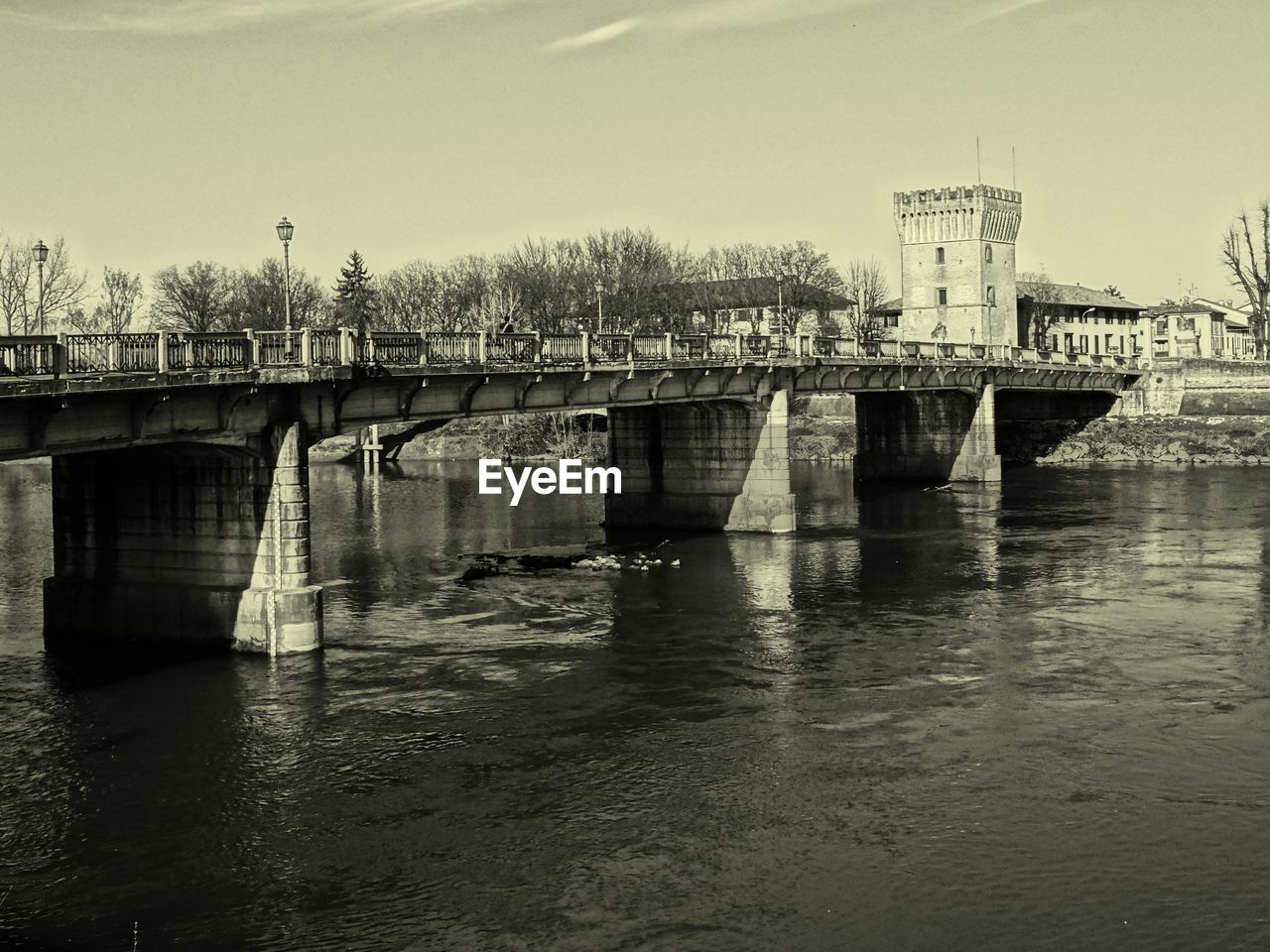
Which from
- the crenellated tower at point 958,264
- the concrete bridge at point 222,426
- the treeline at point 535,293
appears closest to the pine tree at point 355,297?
the treeline at point 535,293

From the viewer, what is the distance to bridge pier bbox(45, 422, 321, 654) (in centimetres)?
3775

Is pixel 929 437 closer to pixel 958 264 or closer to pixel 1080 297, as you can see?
pixel 958 264

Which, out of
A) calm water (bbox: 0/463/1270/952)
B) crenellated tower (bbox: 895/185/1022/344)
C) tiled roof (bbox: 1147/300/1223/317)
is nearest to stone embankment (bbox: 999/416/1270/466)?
crenellated tower (bbox: 895/185/1022/344)

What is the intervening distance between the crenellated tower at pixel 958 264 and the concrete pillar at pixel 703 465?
7281 cm

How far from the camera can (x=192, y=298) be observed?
398 feet

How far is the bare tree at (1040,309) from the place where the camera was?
508ft

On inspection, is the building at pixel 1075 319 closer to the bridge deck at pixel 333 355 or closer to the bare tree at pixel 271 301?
the bare tree at pixel 271 301

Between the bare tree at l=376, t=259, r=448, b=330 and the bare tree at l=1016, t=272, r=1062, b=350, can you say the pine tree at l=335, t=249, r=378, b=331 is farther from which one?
the bare tree at l=1016, t=272, r=1062, b=350

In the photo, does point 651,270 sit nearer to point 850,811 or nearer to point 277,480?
point 277,480

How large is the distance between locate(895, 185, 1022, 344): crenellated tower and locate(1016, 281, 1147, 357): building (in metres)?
11.8

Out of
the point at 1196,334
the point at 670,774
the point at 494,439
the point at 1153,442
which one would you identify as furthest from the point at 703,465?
the point at 1196,334

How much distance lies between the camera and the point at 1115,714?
31375 millimetres

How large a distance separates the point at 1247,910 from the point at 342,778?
15592 millimetres

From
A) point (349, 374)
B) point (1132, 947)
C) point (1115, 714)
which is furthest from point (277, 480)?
point (1132, 947)
